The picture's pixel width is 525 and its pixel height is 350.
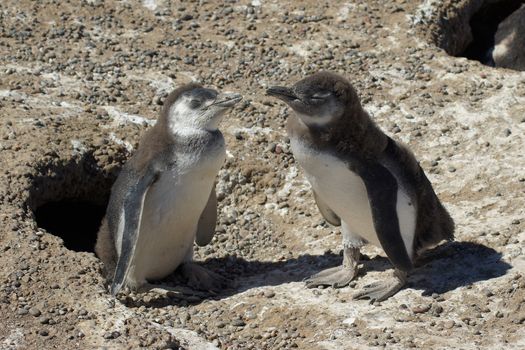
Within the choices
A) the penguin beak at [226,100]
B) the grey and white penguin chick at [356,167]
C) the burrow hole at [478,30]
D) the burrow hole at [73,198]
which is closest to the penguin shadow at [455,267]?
the grey and white penguin chick at [356,167]

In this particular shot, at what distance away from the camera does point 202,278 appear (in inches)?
261

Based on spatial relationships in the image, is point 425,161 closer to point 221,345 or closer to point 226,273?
point 226,273

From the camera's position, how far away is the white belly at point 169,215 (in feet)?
20.6

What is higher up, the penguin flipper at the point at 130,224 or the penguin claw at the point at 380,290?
the penguin flipper at the point at 130,224

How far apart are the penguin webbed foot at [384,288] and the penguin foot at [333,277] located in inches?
8.3

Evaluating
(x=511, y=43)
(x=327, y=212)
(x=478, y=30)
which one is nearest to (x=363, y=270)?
(x=327, y=212)

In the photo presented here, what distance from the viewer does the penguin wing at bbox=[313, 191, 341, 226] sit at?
6756 mm

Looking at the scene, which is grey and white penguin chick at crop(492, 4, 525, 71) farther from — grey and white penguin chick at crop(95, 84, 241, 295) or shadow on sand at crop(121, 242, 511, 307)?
grey and white penguin chick at crop(95, 84, 241, 295)

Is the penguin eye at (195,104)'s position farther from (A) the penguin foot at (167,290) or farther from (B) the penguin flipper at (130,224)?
(A) the penguin foot at (167,290)

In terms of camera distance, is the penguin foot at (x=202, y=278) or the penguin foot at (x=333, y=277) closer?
the penguin foot at (x=333, y=277)

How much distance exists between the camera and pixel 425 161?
24.8ft

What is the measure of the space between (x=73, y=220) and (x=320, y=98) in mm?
2725

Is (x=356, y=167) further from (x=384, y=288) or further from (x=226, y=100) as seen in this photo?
(x=226, y=100)

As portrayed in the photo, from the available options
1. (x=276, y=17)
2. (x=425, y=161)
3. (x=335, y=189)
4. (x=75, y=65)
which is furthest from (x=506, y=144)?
(x=75, y=65)
